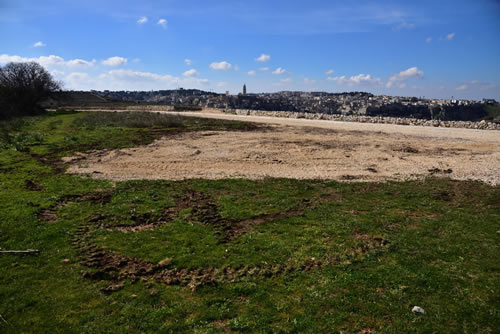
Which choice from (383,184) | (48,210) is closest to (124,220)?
(48,210)

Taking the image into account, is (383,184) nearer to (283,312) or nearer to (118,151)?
(283,312)

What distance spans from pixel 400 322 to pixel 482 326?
1665mm

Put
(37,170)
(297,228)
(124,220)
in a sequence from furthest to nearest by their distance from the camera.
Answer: (37,170) → (124,220) → (297,228)

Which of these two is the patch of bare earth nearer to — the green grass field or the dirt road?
the dirt road

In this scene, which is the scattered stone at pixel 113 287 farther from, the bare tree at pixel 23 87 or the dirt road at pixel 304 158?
the bare tree at pixel 23 87

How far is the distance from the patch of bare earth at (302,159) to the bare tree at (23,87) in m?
47.7

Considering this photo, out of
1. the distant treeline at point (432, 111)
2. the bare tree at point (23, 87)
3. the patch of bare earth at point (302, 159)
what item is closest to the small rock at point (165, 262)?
the patch of bare earth at point (302, 159)

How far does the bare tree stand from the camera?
2335 inches

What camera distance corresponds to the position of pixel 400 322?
6.58 metres

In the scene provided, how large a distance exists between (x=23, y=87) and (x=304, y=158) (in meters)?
66.4

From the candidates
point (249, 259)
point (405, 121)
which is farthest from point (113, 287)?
point (405, 121)

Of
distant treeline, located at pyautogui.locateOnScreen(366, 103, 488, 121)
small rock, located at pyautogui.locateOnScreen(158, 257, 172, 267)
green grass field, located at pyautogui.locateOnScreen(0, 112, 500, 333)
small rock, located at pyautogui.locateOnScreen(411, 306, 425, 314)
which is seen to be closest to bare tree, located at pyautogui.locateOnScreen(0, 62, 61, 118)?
green grass field, located at pyautogui.locateOnScreen(0, 112, 500, 333)

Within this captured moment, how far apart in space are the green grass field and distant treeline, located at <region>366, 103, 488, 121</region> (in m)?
79.6

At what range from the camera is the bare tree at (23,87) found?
5931 cm
